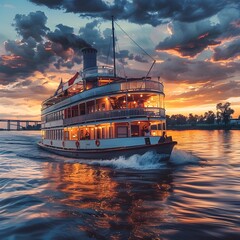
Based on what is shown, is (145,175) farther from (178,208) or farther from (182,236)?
(182,236)

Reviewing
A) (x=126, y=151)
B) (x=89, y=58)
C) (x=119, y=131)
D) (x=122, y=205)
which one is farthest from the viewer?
(x=89, y=58)

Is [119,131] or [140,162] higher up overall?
[119,131]

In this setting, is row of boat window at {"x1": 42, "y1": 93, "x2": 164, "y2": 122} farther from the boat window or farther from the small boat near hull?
the small boat near hull

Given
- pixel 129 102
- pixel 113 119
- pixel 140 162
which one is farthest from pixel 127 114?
pixel 140 162

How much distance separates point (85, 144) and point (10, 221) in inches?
711

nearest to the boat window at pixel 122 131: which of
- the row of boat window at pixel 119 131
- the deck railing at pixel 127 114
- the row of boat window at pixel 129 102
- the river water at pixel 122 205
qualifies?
the row of boat window at pixel 119 131

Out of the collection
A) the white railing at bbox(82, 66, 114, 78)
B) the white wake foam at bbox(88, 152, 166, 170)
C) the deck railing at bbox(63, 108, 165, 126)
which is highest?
the white railing at bbox(82, 66, 114, 78)

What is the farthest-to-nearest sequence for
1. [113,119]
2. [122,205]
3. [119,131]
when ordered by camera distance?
[119,131] → [113,119] → [122,205]

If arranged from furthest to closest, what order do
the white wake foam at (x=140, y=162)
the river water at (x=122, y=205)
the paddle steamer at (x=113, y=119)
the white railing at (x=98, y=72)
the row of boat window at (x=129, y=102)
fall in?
the white railing at (x=98, y=72) → the row of boat window at (x=129, y=102) → the paddle steamer at (x=113, y=119) → the white wake foam at (x=140, y=162) → the river water at (x=122, y=205)

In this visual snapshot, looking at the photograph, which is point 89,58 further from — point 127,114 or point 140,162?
point 140,162

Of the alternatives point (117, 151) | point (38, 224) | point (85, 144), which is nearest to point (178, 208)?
point (38, 224)

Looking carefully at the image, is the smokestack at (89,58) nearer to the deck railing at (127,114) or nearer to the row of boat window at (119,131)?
the row of boat window at (119,131)

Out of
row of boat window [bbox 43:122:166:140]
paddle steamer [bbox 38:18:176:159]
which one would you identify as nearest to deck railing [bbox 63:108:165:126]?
paddle steamer [bbox 38:18:176:159]

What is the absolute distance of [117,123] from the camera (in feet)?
83.1
